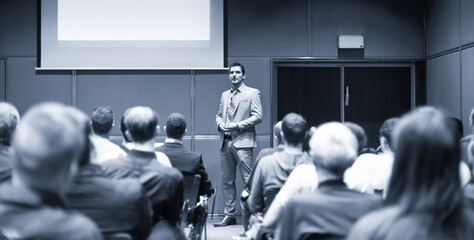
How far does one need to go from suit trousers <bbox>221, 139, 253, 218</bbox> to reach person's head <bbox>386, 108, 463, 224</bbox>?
168 inches

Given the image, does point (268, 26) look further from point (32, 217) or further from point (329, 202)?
point (32, 217)

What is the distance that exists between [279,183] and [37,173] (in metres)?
1.86

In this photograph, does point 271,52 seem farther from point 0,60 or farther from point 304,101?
point 0,60

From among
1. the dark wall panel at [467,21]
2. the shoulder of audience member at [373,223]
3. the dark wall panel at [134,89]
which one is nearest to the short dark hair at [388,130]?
the shoulder of audience member at [373,223]

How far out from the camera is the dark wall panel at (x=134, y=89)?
6.17 m

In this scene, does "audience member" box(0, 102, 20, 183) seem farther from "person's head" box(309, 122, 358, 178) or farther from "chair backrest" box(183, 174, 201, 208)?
"person's head" box(309, 122, 358, 178)

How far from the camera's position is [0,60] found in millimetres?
6191

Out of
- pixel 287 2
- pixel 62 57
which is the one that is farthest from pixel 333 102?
pixel 62 57

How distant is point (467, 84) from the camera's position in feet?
17.2

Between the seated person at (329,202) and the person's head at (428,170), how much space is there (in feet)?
1.27

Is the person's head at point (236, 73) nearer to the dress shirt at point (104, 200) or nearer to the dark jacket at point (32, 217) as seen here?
the dress shirt at point (104, 200)

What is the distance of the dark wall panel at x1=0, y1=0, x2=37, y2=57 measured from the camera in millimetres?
6180

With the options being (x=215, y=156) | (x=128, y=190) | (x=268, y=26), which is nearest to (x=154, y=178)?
(x=128, y=190)

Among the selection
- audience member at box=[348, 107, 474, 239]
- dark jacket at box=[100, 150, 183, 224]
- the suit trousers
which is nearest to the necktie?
the suit trousers
